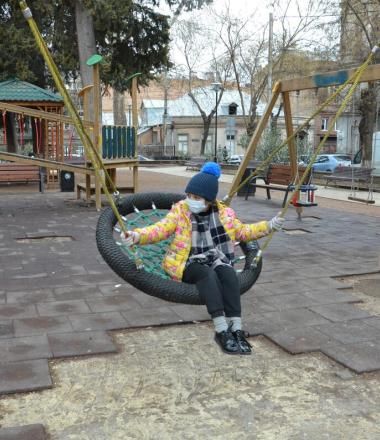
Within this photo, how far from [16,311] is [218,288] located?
1839 mm

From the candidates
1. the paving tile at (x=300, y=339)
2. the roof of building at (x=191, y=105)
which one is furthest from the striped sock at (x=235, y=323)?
the roof of building at (x=191, y=105)

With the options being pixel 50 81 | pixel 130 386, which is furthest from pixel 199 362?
pixel 50 81

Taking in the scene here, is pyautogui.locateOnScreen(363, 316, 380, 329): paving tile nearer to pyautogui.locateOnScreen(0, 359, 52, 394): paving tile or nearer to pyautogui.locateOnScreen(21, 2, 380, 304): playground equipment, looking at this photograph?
pyautogui.locateOnScreen(21, 2, 380, 304): playground equipment

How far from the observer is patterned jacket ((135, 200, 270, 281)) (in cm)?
346

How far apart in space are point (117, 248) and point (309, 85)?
15.8 feet

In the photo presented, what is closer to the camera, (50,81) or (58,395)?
(58,395)

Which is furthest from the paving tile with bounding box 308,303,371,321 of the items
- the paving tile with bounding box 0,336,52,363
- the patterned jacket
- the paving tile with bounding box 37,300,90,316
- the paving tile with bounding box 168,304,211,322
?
the paving tile with bounding box 0,336,52,363

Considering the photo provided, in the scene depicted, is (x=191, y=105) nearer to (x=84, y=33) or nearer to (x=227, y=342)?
(x=84, y=33)

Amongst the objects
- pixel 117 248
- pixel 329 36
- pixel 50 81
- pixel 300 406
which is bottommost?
pixel 300 406

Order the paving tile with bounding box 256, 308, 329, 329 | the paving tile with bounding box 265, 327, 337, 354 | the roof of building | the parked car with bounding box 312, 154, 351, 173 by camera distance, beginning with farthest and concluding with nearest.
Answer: the roof of building, the parked car with bounding box 312, 154, 351, 173, the paving tile with bounding box 256, 308, 329, 329, the paving tile with bounding box 265, 327, 337, 354

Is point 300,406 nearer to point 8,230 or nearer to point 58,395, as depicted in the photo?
point 58,395

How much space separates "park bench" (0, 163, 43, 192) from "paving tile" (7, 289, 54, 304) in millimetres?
8999

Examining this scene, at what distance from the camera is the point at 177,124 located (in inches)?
2071

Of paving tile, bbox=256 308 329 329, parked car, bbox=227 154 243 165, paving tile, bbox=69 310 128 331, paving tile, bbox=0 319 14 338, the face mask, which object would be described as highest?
the face mask
